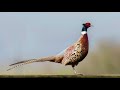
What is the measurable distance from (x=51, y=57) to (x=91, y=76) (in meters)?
0.27

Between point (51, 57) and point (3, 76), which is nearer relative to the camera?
point (3, 76)

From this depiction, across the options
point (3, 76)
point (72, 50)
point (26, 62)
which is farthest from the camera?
point (72, 50)

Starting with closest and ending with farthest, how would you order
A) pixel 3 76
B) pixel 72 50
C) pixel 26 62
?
pixel 3 76
pixel 26 62
pixel 72 50
